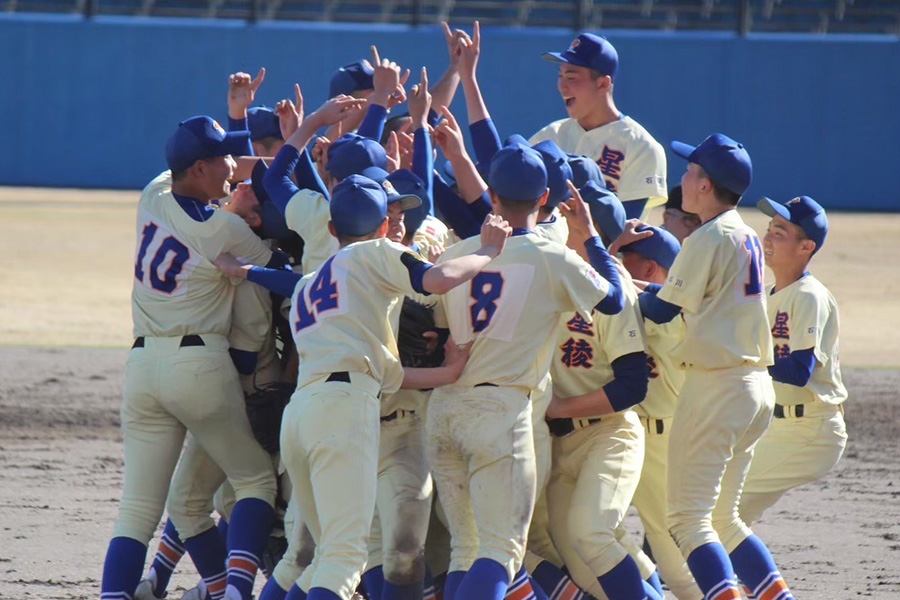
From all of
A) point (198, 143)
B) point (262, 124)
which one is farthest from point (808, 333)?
point (262, 124)

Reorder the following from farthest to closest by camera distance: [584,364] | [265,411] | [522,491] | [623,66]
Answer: [623,66], [265,411], [584,364], [522,491]

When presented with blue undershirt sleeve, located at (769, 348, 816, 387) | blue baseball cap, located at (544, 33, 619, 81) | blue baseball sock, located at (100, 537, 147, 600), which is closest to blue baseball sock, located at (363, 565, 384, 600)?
blue baseball sock, located at (100, 537, 147, 600)

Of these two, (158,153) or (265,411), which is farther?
(158,153)

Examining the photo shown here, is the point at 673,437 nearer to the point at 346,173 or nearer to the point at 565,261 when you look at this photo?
the point at 565,261

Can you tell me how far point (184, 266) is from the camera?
15.4ft

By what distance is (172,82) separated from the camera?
77.0 feet

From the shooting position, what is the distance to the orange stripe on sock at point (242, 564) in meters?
4.61

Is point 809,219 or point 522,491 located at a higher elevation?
point 809,219

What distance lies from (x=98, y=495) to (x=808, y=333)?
12.5 ft

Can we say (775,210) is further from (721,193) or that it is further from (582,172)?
(582,172)

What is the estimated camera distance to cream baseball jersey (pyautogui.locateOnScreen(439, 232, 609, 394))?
405cm

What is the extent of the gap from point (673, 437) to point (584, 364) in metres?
0.41

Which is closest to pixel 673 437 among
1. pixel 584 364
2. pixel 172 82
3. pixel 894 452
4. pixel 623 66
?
pixel 584 364

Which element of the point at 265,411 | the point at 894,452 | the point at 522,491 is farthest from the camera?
the point at 894,452
